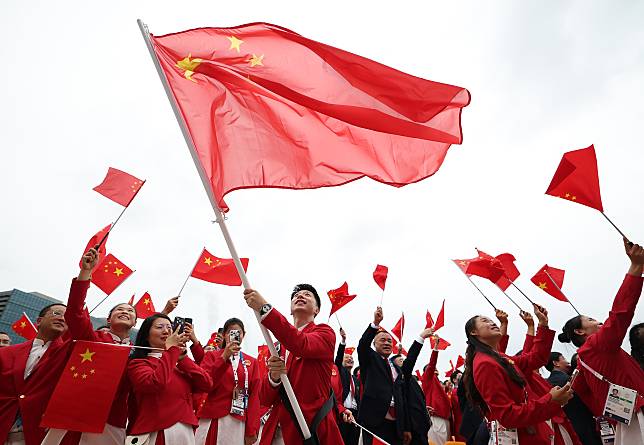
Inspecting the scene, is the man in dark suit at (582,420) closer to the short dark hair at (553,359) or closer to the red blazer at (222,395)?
the short dark hair at (553,359)

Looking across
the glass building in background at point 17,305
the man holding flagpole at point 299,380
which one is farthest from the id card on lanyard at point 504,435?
the glass building in background at point 17,305

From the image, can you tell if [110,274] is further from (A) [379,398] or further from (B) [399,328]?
(B) [399,328]

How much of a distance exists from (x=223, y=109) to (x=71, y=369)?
2935 millimetres

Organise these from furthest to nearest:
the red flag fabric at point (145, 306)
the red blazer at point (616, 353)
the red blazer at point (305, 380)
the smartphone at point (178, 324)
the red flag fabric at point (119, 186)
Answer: the red flag fabric at point (145, 306) → the red flag fabric at point (119, 186) → the smartphone at point (178, 324) → the red blazer at point (616, 353) → the red blazer at point (305, 380)

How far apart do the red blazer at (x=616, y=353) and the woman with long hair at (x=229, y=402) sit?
4.88 meters

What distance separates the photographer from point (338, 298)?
369 inches

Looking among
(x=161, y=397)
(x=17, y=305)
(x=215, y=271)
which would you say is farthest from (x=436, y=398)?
(x=17, y=305)

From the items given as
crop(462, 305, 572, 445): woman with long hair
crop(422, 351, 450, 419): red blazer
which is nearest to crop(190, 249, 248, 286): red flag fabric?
crop(462, 305, 572, 445): woman with long hair

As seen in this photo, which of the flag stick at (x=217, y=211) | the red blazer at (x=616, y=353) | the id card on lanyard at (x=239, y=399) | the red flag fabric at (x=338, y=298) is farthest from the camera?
the red flag fabric at (x=338, y=298)

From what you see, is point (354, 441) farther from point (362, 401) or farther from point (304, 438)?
point (304, 438)

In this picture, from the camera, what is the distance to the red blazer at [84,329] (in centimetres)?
421

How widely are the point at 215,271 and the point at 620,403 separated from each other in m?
5.63

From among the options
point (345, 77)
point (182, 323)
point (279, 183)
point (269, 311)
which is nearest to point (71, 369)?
point (182, 323)

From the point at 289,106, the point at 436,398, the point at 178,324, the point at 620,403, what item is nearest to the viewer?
the point at 620,403
